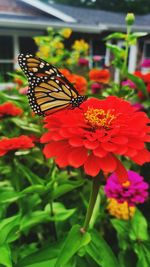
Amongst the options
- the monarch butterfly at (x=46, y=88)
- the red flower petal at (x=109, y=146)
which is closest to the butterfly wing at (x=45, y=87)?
the monarch butterfly at (x=46, y=88)

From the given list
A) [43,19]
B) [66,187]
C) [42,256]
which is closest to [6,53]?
[43,19]

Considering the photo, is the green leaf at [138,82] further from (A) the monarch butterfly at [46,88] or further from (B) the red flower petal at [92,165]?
(B) the red flower petal at [92,165]

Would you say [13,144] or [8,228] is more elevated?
[13,144]

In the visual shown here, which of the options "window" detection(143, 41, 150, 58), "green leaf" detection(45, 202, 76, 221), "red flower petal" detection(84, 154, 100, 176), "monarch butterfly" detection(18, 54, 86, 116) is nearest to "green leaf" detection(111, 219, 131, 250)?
"green leaf" detection(45, 202, 76, 221)

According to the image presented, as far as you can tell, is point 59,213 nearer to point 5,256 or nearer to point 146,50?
point 5,256

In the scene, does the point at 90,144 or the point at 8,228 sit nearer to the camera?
the point at 90,144

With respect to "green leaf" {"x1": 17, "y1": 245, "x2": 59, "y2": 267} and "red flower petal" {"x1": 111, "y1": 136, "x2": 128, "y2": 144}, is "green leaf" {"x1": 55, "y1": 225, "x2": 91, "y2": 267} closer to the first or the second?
"green leaf" {"x1": 17, "y1": 245, "x2": 59, "y2": 267}

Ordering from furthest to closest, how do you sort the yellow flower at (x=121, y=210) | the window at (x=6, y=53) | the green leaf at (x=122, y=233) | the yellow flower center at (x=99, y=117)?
the window at (x=6, y=53)
the yellow flower at (x=121, y=210)
the green leaf at (x=122, y=233)
the yellow flower center at (x=99, y=117)
